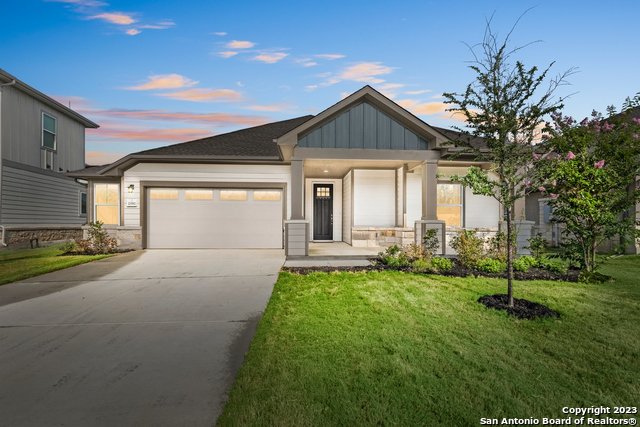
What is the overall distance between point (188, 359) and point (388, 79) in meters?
15.5

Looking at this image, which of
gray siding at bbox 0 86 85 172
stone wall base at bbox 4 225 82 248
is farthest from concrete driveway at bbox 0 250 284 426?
gray siding at bbox 0 86 85 172

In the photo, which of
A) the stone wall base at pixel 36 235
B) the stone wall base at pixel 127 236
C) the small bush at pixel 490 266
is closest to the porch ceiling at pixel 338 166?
the small bush at pixel 490 266

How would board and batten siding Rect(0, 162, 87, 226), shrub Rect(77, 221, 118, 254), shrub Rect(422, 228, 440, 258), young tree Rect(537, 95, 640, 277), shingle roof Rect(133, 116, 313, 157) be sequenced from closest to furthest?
1. young tree Rect(537, 95, 640, 277)
2. shrub Rect(422, 228, 440, 258)
3. shrub Rect(77, 221, 118, 254)
4. shingle roof Rect(133, 116, 313, 157)
5. board and batten siding Rect(0, 162, 87, 226)

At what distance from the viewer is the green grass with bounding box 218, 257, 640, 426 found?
2.37m

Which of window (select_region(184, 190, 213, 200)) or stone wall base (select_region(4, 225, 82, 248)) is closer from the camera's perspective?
window (select_region(184, 190, 213, 200))

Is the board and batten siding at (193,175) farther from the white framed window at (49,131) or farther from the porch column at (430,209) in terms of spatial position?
the white framed window at (49,131)

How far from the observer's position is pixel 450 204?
42.6 feet

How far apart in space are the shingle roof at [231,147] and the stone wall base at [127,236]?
2998 millimetres

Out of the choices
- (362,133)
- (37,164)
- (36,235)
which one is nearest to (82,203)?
(37,164)

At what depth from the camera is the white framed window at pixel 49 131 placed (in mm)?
→ 16516

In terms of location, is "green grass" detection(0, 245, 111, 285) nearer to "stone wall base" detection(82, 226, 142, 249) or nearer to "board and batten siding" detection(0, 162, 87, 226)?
"stone wall base" detection(82, 226, 142, 249)

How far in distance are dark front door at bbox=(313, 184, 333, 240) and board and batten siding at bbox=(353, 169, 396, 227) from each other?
2.25 meters

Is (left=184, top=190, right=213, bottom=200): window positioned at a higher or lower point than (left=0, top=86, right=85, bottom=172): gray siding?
lower

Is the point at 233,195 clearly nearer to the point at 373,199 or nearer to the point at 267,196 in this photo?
the point at 267,196
